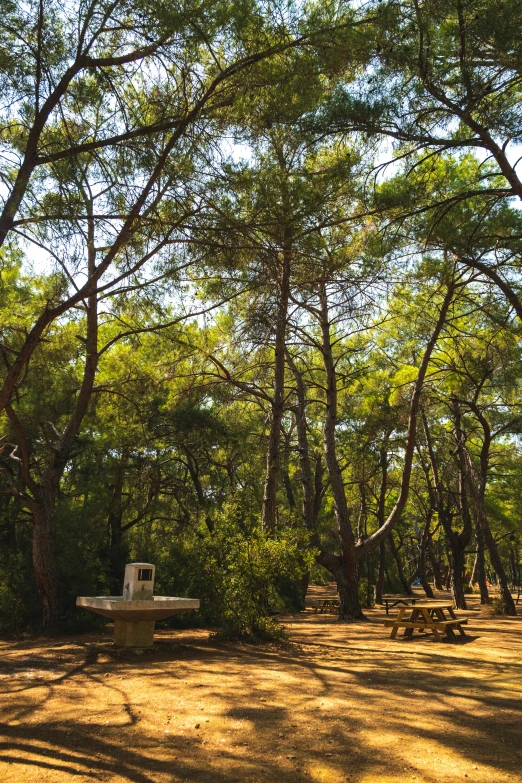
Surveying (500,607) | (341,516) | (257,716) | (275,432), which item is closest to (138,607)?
(257,716)

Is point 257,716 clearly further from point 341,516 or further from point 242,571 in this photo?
point 341,516

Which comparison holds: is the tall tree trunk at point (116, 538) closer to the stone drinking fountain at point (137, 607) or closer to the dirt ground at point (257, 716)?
the stone drinking fountain at point (137, 607)

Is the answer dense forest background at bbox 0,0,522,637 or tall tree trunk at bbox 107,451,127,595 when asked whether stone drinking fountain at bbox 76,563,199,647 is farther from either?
tall tree trunk at bbox 107,451,127,595

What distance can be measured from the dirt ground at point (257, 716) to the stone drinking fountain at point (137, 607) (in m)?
0.27

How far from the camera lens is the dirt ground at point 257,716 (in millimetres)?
3637

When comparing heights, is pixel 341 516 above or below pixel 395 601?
above

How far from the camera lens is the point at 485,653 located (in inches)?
336

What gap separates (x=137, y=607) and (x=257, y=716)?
3435 mm

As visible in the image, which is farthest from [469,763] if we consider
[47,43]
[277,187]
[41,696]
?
[47,43]

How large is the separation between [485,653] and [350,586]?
5457mm

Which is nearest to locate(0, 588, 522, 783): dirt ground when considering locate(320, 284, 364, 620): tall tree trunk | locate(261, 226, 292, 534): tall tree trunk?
locate(261, 226, 292, 534): tall tree trunk

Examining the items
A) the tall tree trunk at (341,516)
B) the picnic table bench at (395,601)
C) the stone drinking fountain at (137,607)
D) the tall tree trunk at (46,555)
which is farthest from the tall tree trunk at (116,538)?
the picnic table bench at (395,601)

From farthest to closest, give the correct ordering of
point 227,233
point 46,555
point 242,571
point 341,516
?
point 341,516
point 46,555
point 242,571
point 227,233

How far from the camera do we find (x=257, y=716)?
4777mm
